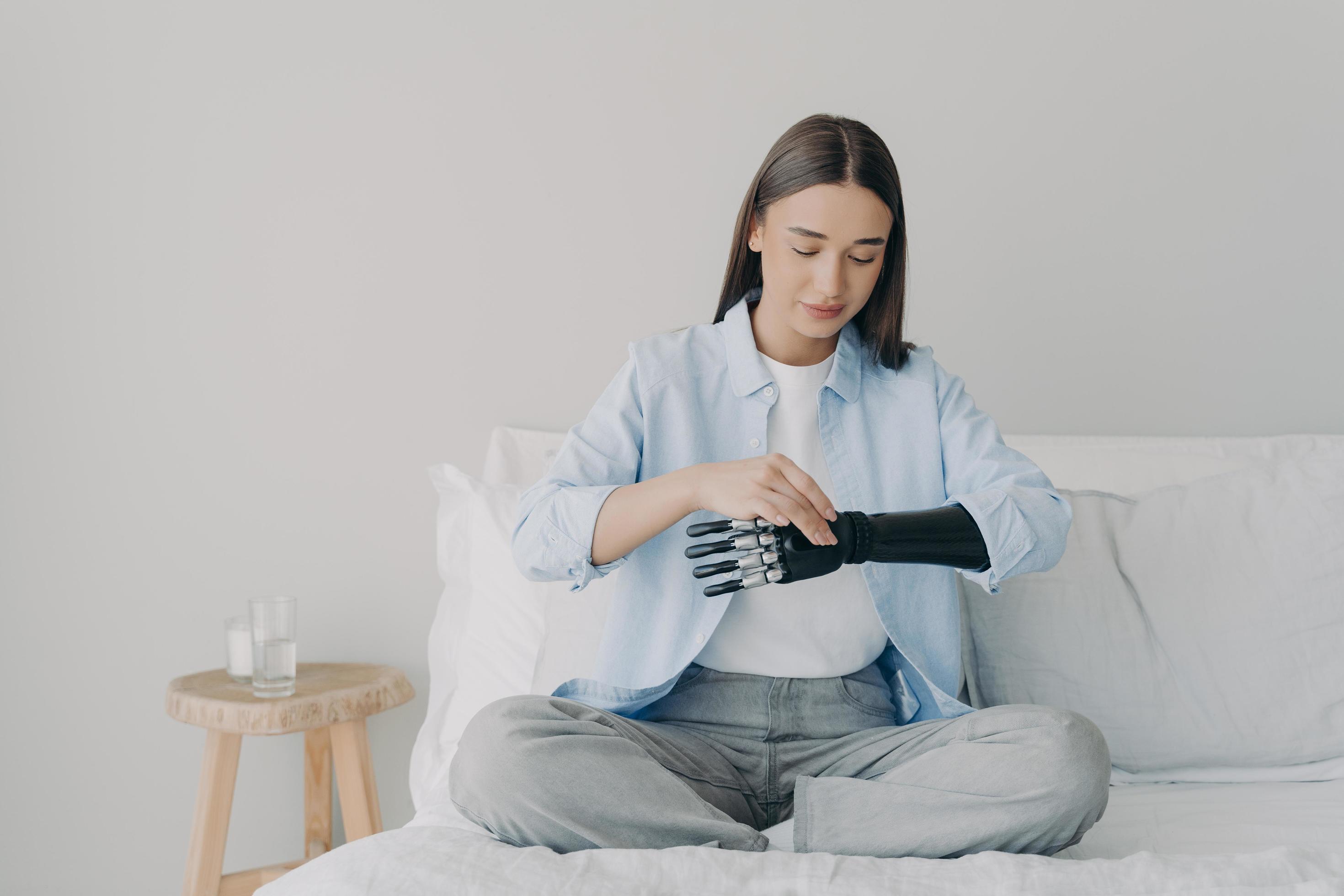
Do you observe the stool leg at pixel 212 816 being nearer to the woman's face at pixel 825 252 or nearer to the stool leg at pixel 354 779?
the stool leg at pixel 354 779

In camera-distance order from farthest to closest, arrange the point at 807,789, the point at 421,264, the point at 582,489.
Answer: the point at 421,264 < the point at 582,489 < the point at 807,789

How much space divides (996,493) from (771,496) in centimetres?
30

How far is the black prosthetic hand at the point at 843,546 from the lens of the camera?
3.70ft

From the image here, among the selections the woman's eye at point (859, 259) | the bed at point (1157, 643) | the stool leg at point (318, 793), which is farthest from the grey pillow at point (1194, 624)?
the stool leg at point (318, 793)

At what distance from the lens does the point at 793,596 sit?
132 cm

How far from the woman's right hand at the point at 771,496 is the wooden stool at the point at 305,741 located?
790mm

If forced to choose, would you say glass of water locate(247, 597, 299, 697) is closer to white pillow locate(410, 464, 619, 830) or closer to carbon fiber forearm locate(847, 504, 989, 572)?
white pillow locate(410, 464, 619, 830)

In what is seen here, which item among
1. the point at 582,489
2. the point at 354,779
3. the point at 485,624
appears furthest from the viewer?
the point at 354,779

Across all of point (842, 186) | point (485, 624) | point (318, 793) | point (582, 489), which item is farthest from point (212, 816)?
point (842, 186)

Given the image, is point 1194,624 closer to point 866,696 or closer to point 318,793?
point 866,696

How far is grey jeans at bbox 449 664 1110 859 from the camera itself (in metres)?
1.04

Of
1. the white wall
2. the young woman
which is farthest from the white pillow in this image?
the white wall

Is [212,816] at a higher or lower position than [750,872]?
lower

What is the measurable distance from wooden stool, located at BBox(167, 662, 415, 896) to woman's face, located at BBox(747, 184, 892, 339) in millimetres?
889
